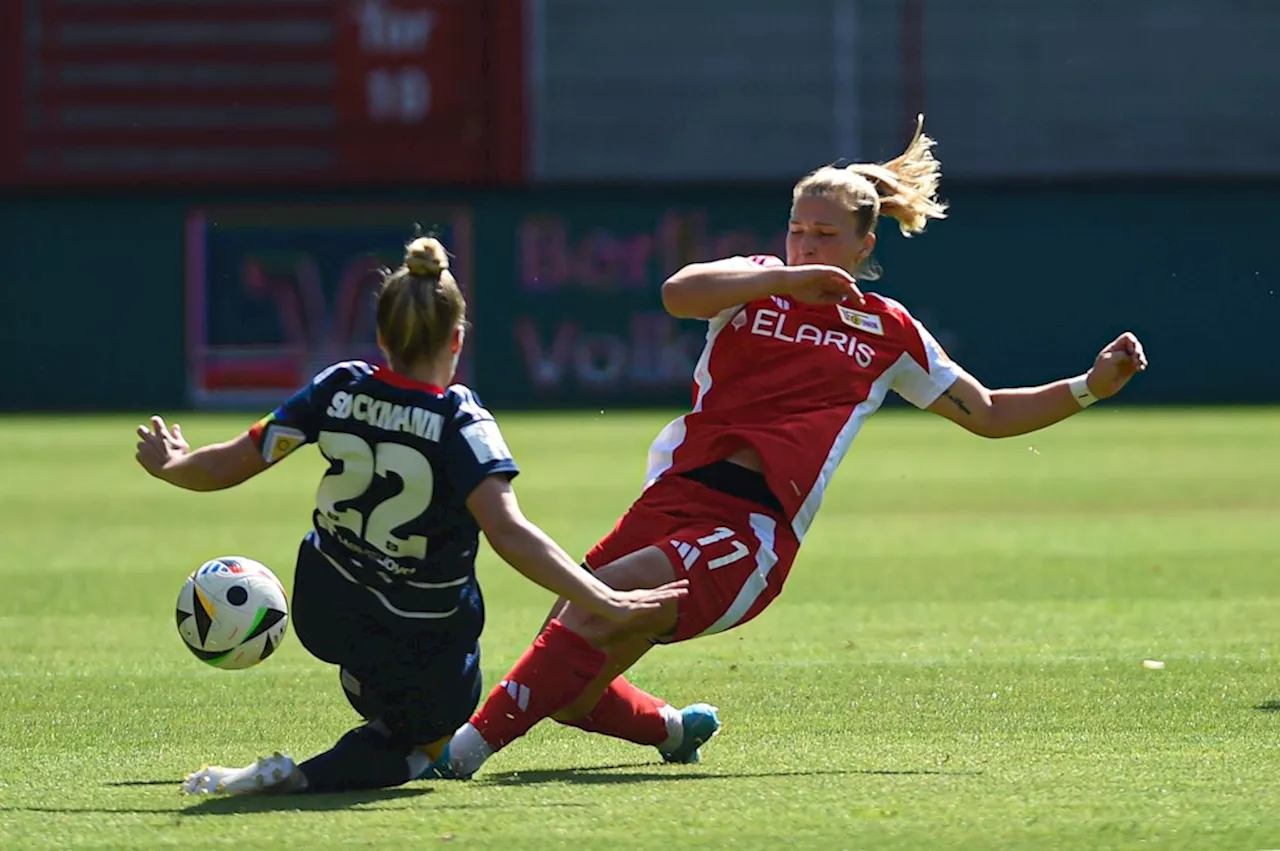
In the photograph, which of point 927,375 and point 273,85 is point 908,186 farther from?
point 273,85

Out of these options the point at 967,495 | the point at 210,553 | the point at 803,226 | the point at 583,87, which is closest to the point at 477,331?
the point at 583,87

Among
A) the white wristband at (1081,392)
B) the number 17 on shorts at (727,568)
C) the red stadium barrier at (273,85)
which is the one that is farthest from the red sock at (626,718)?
the red stadium barrier at (273,85)

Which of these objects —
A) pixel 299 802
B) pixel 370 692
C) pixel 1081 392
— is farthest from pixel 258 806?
pixel 1081 392

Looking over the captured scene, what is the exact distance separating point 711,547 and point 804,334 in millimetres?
741

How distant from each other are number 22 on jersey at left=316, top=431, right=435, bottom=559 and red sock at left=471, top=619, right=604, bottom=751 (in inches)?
21.2

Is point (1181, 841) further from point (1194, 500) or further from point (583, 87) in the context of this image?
point (583, 87)

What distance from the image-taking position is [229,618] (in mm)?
6129

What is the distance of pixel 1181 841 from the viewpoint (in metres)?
4.77

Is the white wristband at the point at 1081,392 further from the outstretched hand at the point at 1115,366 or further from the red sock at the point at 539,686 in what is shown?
the red sock at the point at 539,686

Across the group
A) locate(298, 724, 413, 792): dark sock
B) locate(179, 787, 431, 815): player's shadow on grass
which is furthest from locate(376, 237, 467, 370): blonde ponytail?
locate(179, 787, 431, 815): player's shadow on grass

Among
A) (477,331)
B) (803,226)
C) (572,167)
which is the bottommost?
(477,331)

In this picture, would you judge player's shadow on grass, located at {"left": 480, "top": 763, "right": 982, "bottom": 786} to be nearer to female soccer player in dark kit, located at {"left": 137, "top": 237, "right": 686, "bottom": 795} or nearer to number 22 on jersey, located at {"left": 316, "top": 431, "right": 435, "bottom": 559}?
female soccer player in dark kit, located at {"left": 137, "top": 237, "right": 686, "bottom": 795}

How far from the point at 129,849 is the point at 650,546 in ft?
5.92

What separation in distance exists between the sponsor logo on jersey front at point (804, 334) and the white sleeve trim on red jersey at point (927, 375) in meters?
0.15
